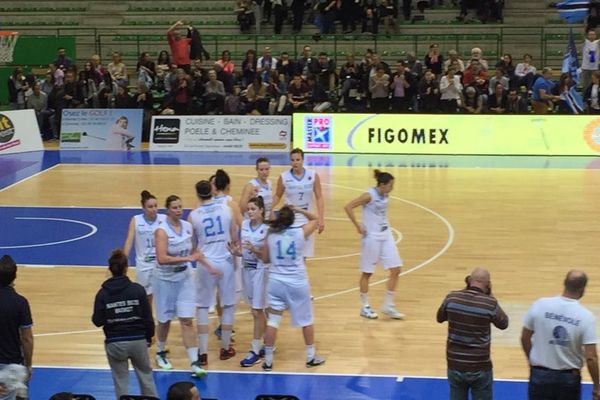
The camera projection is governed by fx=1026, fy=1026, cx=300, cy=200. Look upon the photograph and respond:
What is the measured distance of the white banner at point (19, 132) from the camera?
2722 centimetres

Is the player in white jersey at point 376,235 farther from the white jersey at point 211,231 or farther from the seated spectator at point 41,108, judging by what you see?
the seated spectator at point 41,108

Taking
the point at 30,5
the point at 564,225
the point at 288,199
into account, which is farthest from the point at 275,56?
the point at 288,199

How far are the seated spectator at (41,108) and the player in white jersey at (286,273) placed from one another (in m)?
19.7

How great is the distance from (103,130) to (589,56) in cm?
1357

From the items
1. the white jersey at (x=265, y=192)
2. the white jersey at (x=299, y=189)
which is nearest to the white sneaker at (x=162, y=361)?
the white jersey at (x=265, y=192)

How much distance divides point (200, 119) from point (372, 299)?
574 inches

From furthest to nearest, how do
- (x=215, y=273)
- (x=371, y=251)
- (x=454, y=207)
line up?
(x=454, y=207) → (x=371, y=251) → (x=215, y=273)

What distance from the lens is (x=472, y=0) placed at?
33.2m

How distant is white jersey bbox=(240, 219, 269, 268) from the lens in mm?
11234

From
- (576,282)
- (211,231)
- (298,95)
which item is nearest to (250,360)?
(211,231)

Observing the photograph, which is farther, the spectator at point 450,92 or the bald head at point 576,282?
the spectator at point 450,92

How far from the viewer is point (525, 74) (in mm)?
28344

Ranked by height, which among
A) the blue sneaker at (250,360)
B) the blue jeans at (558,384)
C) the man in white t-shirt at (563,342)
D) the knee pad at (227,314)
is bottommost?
the blue sneaker at (250,360)

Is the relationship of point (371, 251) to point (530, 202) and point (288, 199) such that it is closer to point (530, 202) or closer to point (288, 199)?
point (288, 199)
